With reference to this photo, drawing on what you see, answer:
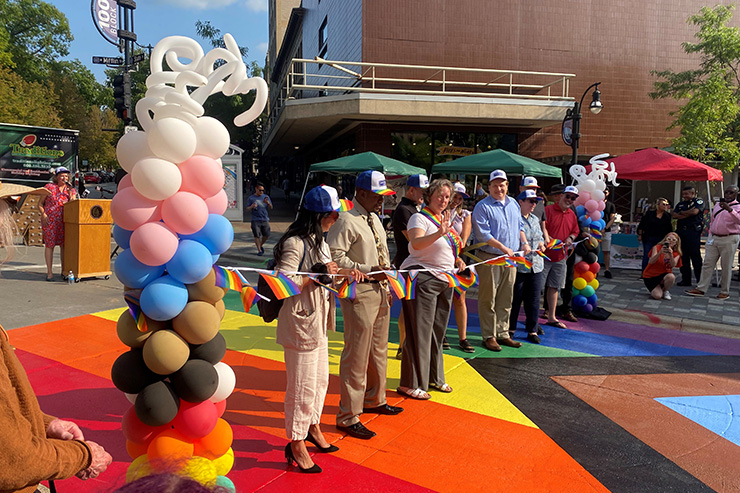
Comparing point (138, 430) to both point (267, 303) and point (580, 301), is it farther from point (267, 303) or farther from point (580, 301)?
point (580, 301)

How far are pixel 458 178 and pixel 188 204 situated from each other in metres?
18.0

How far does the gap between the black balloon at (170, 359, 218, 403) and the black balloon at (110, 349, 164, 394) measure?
146 mm

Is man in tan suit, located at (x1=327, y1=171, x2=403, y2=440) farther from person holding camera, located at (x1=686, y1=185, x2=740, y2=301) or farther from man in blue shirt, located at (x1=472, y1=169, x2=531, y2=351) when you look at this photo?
person holding camera, located at (x1=686, y1=185, x2=740, y2=301)

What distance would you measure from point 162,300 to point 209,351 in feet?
1.59

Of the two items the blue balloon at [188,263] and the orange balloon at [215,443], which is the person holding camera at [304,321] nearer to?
the orange balloon at [215,443]

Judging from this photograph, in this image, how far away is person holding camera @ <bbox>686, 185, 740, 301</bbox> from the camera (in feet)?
32.8

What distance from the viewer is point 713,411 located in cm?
506

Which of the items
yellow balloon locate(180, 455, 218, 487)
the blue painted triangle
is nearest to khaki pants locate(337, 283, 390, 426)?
yellow balloon locate(180, 455, 218, 487)

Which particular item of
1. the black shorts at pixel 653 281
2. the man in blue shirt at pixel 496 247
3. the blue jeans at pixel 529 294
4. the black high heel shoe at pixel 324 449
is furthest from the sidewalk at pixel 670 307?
the black high heel shoe at pixel 324 449

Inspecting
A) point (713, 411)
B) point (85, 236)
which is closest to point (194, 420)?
point (713, 411)

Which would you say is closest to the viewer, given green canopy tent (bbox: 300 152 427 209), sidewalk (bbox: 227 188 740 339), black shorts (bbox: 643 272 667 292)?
sidewalk (bbox: 227 188 740 339)

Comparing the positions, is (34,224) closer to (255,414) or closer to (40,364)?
(40,364)

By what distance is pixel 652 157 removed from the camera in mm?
12336

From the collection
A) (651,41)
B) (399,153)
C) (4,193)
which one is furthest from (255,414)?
(651,41)
